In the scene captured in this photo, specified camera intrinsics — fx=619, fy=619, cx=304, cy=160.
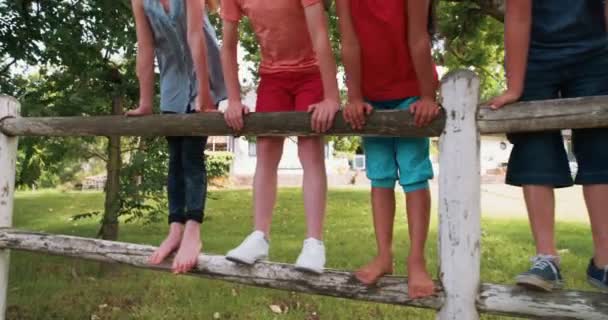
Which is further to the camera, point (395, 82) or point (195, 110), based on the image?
point (195, 110)

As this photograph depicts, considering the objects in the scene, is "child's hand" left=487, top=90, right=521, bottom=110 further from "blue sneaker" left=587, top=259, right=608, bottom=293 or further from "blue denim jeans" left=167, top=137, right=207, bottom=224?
"blue denim jeans" left=167, top=137, right=207, bottom=224

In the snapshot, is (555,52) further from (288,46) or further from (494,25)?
(494,25)

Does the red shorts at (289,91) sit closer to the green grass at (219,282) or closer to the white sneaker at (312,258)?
the white sneaker at (312,258)

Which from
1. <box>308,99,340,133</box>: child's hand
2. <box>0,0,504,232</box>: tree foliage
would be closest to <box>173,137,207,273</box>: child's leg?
<box>308,99,340,133</box>: child's hand

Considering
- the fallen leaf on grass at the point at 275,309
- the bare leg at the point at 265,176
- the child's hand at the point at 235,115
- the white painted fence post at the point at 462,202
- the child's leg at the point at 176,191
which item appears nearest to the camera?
the white painted fence post at the point at 462,202

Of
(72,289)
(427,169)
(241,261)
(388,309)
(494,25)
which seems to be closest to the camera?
(427,169)

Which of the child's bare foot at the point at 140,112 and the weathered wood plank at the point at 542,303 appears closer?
the weathered wood plank at the point at 542,303

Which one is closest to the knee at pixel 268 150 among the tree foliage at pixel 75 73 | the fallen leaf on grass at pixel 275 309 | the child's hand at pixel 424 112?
the child's hand at pixel 424 112

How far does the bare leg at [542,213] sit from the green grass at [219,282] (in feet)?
8.01

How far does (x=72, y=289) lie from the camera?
5438 mm

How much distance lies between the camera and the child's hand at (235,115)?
2.58 meters

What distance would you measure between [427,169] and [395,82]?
1.20ft

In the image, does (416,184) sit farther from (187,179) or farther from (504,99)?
(187,179)

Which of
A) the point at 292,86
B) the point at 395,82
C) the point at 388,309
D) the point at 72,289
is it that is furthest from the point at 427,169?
the point at 72,289
